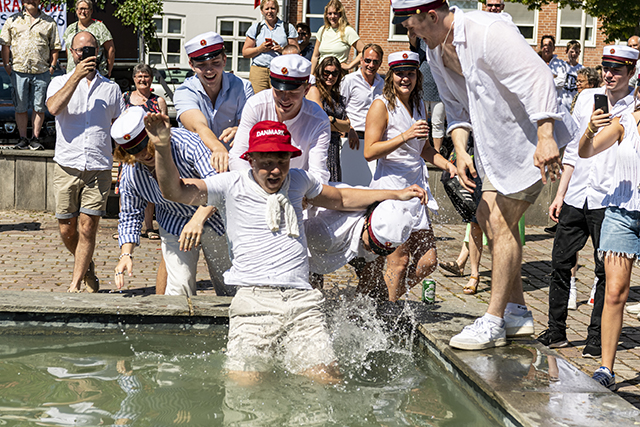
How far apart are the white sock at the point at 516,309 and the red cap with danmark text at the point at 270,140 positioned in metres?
1.58

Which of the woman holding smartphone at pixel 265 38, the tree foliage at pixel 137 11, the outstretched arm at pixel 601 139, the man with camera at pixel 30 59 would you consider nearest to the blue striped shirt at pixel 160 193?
the outstretched arm at pixel 601 139

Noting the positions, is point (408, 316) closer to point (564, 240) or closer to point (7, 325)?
point (564, 240)

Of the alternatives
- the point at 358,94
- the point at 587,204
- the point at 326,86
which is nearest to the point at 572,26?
the point at 358,94

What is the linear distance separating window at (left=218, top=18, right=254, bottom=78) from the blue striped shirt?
81.4 feet

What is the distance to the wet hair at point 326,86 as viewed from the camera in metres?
8.57

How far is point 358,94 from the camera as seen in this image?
389 inches

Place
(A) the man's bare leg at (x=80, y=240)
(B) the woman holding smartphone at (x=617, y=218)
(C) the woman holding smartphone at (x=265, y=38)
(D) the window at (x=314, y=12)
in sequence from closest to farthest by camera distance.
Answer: (B) the woman holding smartphone at (x=617, y=218) < (A) the man's bare leg at (x=80, y=240) < (C) the woman holding smartphone at (x=265, y=38) < (D) the window at (x=314, y=12)

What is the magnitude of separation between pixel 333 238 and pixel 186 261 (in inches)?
49.1

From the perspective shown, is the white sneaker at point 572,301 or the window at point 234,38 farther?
the window at point 234,38

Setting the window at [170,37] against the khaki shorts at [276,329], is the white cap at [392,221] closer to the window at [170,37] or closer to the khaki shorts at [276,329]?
the khaki shorts at [276,329]

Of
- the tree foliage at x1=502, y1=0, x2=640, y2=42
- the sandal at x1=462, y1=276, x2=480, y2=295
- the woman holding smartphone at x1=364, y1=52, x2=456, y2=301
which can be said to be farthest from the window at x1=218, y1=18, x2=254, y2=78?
the woman holding smartphone at x1=364, y1=52, x2=456, y2=301

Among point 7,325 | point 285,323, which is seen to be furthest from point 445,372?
point 7,325

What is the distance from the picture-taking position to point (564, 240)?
6.34 meters

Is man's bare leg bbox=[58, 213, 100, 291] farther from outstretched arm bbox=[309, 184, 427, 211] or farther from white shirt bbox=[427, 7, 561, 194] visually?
white shirt bbox=[427, 7, 561, 194]
